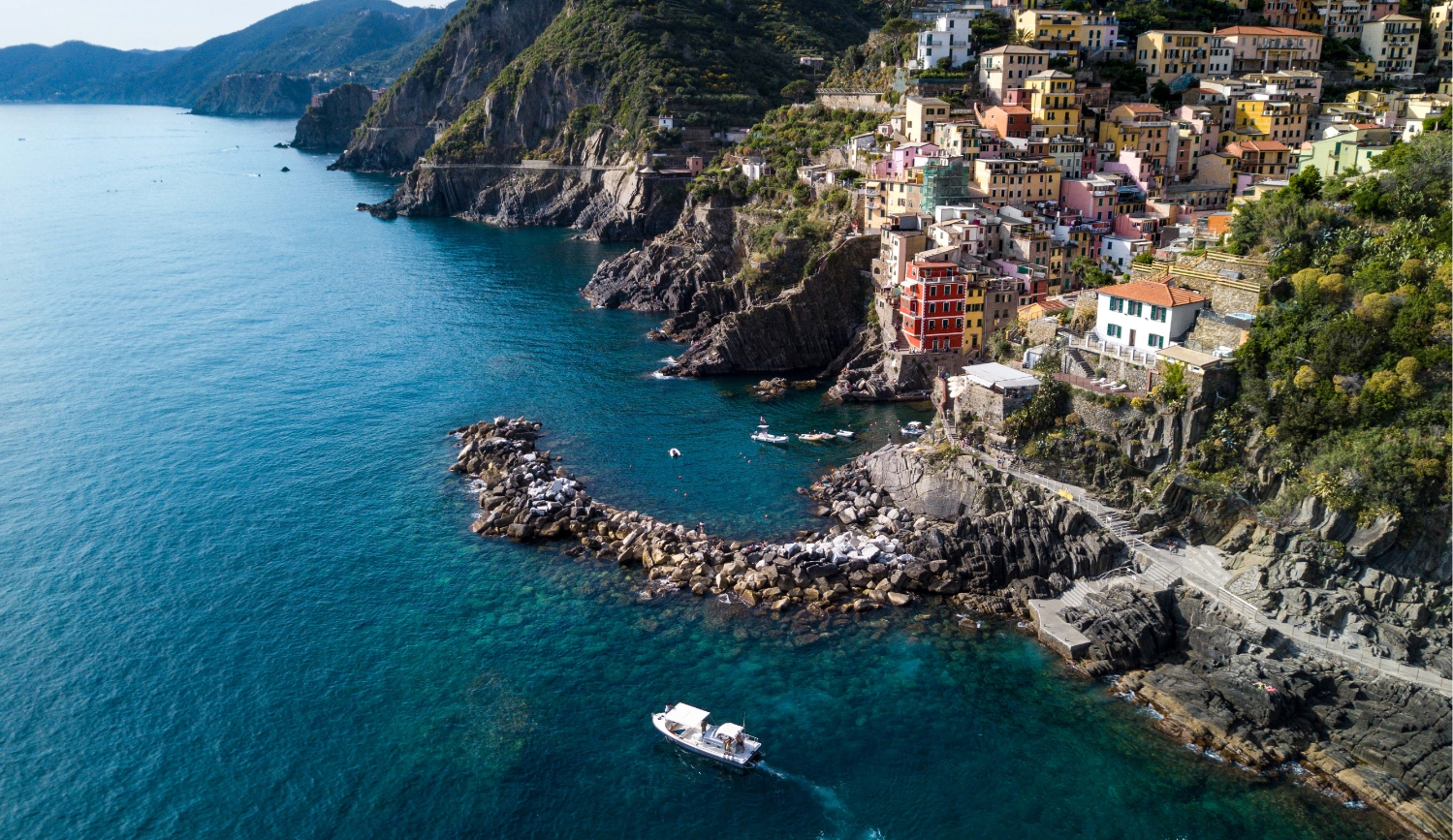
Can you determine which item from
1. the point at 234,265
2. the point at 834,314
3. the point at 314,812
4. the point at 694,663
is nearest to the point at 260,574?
the point at 314,812

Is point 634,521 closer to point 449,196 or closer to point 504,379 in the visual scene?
point 504,379

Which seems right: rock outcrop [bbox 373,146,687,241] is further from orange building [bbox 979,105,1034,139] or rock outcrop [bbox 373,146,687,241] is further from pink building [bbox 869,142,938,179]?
orange building [bbox 979,105,1034,139]

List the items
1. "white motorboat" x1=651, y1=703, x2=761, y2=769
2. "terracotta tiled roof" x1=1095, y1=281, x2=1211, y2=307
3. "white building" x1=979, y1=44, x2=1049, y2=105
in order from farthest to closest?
"white building" x1=979, y1=44, x2=1049, y2=105 < "terracotta tiled roof" x1=1095, y1=281, x2=1211, y2=307 < "white motorboat" x1=651, y1=703, x2=761, y2=769

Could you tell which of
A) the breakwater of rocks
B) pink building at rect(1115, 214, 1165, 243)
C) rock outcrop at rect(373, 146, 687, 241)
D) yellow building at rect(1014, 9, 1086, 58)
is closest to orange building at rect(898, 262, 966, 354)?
pink building at rect(1115, 214, 1165, 243)

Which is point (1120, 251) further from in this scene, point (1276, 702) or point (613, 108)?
point (613, 108)

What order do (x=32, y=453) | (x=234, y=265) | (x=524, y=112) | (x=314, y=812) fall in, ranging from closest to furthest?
(x=314, y=812) < (x=32, y=453) < (x=234, y=265) < (x=524, y=112)

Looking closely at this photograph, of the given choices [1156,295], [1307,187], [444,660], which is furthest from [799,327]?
[444,660]
